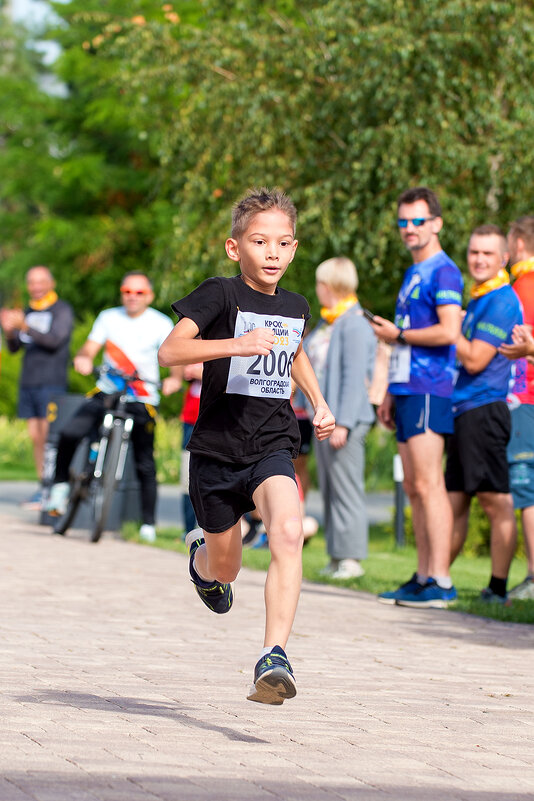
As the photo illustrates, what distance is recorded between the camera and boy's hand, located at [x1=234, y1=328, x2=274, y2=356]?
4.64m

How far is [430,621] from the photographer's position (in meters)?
7.75

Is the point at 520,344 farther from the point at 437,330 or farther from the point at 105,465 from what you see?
the point at 105,465

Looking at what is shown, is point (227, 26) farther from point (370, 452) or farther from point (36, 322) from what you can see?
point (370, 452)

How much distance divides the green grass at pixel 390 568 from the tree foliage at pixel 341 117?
306cm

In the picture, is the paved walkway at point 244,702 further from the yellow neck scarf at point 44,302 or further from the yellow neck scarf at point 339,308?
the yellow neck scarf at point 44,302

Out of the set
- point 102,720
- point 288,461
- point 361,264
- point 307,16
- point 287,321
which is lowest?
point 102,720

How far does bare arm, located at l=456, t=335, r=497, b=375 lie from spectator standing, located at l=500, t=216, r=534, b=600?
0.30 meters

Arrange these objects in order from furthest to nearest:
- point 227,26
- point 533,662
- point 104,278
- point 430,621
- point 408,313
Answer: point 104,278
point 227,26
point 408,313
point 430,621
point 533,662

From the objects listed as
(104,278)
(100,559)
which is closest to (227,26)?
(100,559)

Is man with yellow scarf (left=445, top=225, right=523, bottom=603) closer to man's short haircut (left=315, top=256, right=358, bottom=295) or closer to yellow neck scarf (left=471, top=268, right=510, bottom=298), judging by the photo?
yellow neck scarf (left=471, top=268, right=510, bottom=298)

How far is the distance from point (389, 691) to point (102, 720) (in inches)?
53.9

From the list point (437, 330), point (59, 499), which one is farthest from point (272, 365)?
point (59, 499)

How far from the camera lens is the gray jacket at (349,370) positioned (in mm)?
9391

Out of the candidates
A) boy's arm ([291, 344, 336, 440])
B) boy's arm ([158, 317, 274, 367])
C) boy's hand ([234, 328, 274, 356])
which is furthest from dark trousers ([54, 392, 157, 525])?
boy's hand ([234, 328, 274, 356])
